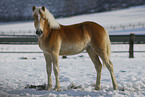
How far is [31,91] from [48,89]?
1.30ft

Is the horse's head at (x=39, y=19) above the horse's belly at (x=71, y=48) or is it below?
above

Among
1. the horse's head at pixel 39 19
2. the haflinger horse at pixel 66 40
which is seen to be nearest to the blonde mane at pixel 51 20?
the haflinger horse at pixel 66 40

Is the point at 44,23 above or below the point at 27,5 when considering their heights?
below

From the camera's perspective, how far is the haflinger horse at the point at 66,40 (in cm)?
377

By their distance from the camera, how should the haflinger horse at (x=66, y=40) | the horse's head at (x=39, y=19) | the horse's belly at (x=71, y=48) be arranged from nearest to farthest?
the horse's head at (x=39, y=19), the haflinger horse at (x=66, y=40), the horse's belly at (x=71, y=48)

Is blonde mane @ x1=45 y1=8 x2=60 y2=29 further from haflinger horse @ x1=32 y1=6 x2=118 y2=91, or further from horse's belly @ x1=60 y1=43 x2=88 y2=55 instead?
horse's belly @ x1=60 y1=43 x2=88 y2=55

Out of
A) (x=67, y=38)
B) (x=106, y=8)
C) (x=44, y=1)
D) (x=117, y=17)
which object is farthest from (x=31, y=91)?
(x=106, y=8)

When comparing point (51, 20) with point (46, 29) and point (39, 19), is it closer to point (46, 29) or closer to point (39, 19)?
point (46, 29)

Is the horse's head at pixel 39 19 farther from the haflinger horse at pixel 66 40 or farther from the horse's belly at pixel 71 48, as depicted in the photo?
the horse's belly at pixel 71 48

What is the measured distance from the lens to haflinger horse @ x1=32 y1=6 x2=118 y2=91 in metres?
3.77

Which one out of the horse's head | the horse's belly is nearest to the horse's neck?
the horse's head

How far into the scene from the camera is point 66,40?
3.99 m

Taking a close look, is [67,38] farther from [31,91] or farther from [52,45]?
[31,91]

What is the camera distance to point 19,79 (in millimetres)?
5418
